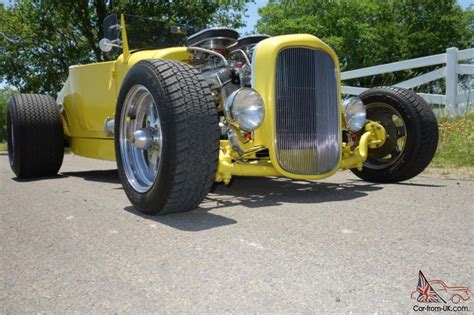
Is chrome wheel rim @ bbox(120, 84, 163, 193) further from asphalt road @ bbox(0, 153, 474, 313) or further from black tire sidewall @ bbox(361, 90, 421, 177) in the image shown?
black tire sidewall @ bbox(361, 90, 421, 177)

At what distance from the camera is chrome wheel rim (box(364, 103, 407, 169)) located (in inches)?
183

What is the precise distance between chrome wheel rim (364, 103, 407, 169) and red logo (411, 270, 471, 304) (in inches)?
112

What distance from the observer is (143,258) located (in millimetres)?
2303

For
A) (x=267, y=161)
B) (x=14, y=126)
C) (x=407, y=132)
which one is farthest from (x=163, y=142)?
(x=14, y=126)

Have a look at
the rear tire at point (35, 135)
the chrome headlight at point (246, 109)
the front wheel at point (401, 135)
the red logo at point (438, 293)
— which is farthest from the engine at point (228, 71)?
the rear tire at point (35, 135)

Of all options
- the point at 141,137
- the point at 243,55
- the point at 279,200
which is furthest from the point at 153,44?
the point at 279,200

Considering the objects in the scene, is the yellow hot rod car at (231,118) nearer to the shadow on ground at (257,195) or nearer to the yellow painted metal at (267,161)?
the yellow painted metal at (267,161)

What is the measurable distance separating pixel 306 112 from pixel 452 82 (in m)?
5.93

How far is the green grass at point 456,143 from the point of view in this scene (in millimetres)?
5934

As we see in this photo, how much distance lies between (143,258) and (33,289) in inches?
21.0

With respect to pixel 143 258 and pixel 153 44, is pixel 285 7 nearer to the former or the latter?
pixel 153 44

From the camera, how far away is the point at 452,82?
28.0ft

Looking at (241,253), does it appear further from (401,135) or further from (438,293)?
(401,135)

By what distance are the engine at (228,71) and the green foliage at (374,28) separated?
30313 millimetres
